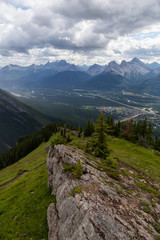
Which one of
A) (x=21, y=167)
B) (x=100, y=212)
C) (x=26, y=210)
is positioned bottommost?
(x=21, y=167)

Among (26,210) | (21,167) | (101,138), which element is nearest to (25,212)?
(26,210)

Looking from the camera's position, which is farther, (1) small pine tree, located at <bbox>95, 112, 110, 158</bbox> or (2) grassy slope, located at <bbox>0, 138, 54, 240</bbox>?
(1) small pine tree, located at <bbox>95, 112, 110, 158</bbox>

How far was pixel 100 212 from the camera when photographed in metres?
11.8

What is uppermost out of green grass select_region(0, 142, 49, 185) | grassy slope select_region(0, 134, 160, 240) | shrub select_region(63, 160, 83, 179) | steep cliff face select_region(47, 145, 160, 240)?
shrub select_region(63, 160, 83, 179)

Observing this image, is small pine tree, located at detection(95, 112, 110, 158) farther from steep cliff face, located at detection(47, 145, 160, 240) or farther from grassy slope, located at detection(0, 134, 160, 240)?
grassy slope, located at detection(0, 134, 160, 240)

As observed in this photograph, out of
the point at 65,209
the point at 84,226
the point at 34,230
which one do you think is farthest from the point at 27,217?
the point at 84,226

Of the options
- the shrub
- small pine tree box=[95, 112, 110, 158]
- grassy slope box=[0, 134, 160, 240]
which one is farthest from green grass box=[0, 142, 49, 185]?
the shrub

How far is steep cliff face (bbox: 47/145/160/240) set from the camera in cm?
1062

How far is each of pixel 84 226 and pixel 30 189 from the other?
18919 millimetres

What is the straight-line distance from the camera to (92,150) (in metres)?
29.6

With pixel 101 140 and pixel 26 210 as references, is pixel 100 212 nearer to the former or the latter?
pixel 26 210

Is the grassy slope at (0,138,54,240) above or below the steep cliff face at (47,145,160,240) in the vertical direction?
below

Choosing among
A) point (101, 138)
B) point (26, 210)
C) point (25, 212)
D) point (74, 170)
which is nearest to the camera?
point (74, 170)

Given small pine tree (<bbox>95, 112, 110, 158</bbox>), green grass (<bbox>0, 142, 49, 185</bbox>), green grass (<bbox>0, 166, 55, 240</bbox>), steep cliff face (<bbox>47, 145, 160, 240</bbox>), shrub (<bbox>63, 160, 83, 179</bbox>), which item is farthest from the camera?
green grass (<bbox>0, 142, 49, 185</bbox>)
